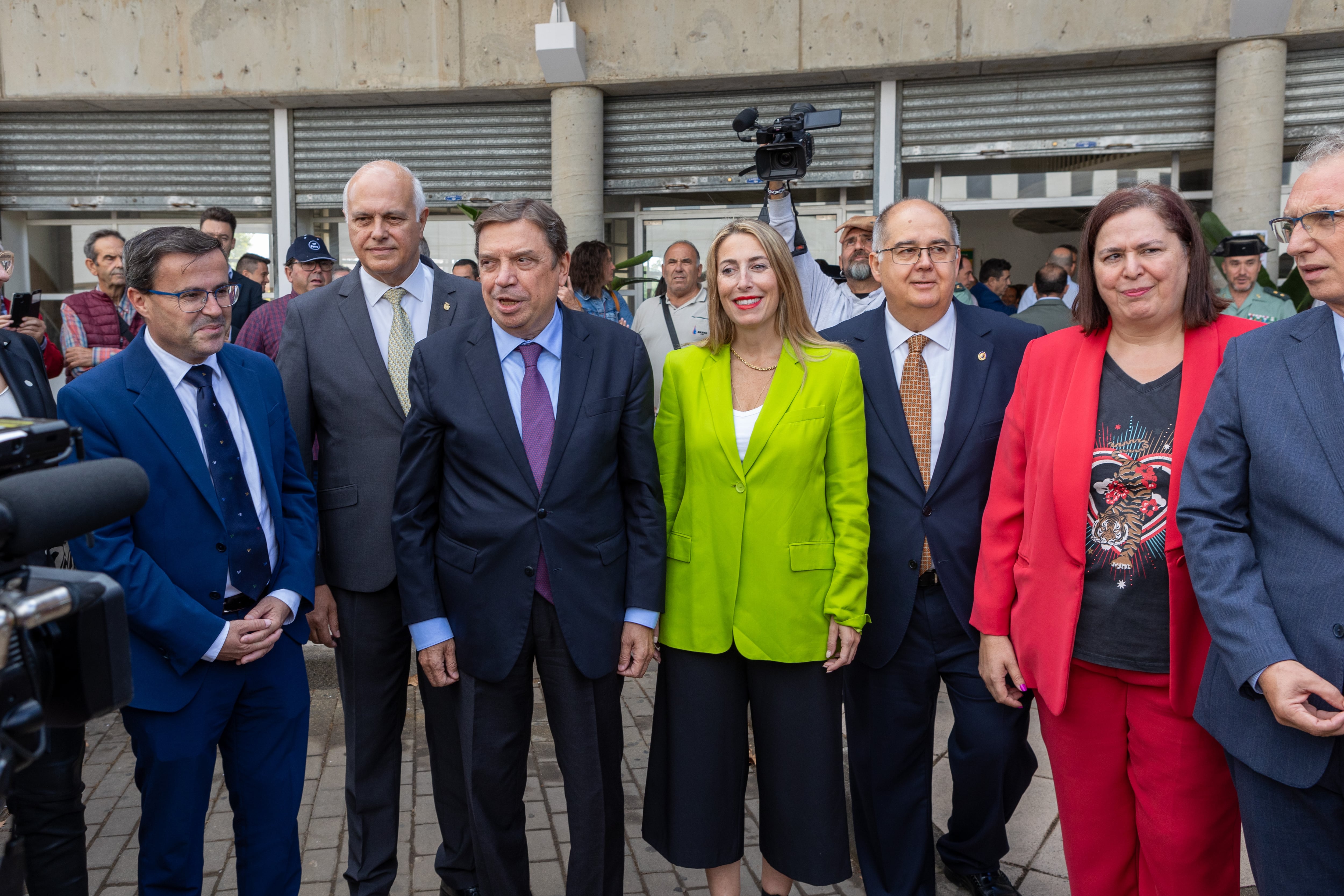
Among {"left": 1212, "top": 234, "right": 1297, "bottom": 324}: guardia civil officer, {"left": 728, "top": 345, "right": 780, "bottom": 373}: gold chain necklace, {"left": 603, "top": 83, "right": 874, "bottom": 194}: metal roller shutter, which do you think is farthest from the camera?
{"left": 603, "top": 83, "right": 874, "bottom": 194}: metal roller shutter

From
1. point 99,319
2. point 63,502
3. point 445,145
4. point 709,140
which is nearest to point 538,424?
point 63,502

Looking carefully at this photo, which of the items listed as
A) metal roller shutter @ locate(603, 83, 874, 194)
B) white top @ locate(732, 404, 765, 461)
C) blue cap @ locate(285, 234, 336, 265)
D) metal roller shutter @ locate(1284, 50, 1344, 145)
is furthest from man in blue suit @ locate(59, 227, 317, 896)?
metal roller shutter @ locate(1284, 50, 1344, 145)

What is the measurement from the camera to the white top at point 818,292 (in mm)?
3766

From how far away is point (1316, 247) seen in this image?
6.56ft

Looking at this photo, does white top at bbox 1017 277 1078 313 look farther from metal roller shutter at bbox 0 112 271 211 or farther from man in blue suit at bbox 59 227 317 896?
metal roller shutter at bbox 0 112 271 211

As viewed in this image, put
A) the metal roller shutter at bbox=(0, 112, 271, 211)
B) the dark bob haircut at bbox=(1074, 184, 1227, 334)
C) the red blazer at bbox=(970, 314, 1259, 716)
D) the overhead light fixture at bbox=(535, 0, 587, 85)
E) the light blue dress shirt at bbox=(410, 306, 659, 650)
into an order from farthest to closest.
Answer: the metal roller shutter at bbox=(0, 112, 271, 211) → the overhead light fixture at bbox=(535, 0, 587, 85) → the light blue dress shirt at bbox=(410, 306, 659, 650) → the dark bob haircut at bbox=(1074, 184, 1227, 334) → the red blazer at bbox=(970, 314, 1259, 716)

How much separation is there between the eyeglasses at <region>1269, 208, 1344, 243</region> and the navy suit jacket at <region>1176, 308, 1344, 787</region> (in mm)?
176

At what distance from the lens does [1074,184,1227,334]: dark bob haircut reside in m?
2.44

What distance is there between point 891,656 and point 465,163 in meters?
8.25

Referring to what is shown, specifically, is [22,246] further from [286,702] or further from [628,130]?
[286,702]

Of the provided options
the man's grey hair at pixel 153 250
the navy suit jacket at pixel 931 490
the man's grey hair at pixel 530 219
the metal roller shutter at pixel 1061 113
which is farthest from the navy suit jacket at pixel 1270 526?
the metal roller shutter at pixel 1061 113

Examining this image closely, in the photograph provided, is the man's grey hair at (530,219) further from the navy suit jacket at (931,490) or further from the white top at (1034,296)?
the white top at (1034,296)

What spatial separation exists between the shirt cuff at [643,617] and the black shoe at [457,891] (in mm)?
1085

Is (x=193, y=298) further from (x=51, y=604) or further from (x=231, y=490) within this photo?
(x=51, y=604)
